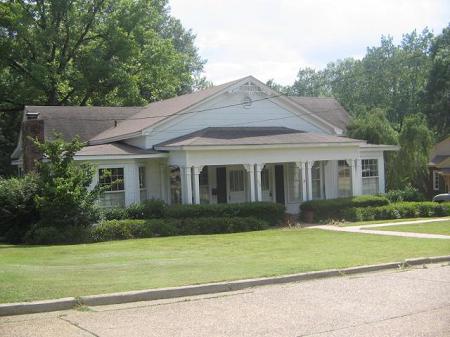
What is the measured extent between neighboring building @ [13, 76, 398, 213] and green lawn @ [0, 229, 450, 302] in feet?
18.8

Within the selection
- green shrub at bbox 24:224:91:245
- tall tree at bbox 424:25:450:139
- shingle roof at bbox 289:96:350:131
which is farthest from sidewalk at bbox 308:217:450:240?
tall tree at bbox 424:25:450:139

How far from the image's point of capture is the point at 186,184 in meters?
25.3

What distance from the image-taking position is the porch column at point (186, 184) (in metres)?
25.2

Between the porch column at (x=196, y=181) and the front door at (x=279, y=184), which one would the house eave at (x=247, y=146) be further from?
the front door at (x=279, y=184)

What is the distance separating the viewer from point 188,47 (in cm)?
6606

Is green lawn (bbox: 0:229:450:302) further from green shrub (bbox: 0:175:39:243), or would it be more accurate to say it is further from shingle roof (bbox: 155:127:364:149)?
shingle roof (bbox: 155:127:364:149)

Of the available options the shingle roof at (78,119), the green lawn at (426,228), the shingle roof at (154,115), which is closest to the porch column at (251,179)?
the shingle roof at (154,115)

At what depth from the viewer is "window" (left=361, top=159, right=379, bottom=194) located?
31.2 meters

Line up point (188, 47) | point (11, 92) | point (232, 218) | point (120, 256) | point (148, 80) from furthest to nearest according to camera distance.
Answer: point (188, 47)
point (148, 80)
point (11, 92)
point (232, 218)
point (120, 256)

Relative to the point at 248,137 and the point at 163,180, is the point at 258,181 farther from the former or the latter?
the point at 163,180

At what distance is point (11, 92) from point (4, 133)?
3.72m

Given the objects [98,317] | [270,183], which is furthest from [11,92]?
[98,317]

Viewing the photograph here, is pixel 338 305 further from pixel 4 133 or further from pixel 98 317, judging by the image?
pixel 4 133

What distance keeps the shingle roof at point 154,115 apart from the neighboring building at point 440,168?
18.4 metres
